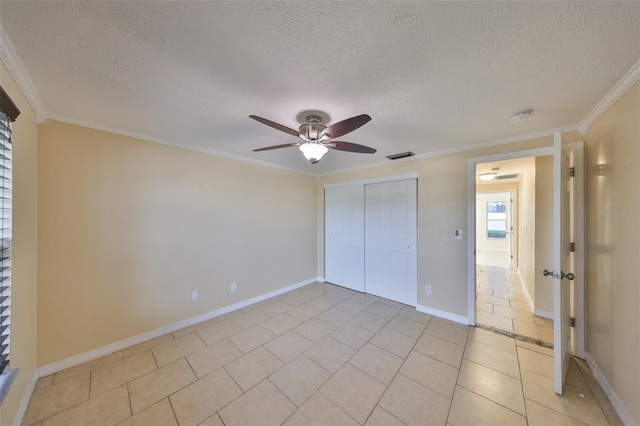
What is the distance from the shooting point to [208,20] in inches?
38.4

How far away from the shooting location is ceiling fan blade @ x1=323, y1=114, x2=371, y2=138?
1.39 metres

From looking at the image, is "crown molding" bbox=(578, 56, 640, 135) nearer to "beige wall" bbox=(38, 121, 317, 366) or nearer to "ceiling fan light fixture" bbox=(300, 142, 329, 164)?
"ceiling fan light fixture" bbox=(300, 142, 329, 164)

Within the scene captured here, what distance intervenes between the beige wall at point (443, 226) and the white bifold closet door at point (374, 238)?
0.14m

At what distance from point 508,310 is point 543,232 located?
119 centimetres

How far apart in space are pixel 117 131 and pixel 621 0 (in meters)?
3.54

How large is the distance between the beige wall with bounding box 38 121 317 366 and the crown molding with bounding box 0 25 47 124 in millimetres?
181

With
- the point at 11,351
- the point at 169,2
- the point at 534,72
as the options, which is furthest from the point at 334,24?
the point at 11,351

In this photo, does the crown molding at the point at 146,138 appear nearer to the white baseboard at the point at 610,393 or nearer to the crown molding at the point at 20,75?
the crown molding at the point at 20,75

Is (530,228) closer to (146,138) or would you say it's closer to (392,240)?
(392,240)

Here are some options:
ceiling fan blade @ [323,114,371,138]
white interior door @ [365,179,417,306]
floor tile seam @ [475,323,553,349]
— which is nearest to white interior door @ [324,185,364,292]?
white interior door @ [365,179,417,306]

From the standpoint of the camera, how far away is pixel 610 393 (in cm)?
158

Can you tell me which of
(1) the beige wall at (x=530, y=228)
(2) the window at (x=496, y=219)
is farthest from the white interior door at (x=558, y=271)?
(2) the window at (x=496, y=219)

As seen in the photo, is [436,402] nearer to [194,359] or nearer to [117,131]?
[194,359]

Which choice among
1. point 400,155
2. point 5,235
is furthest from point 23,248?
point 400,155
